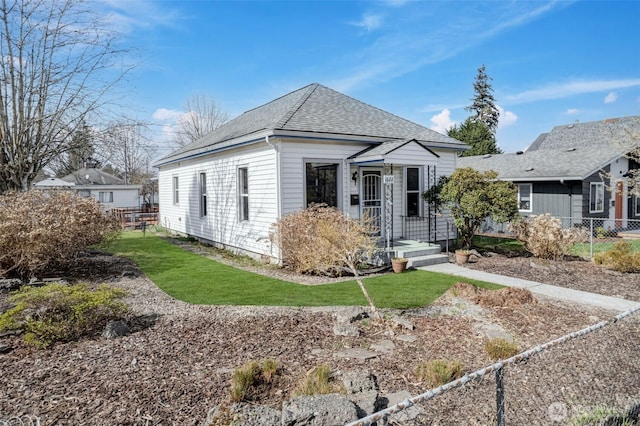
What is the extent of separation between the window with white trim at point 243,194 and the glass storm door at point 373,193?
3.52 metres

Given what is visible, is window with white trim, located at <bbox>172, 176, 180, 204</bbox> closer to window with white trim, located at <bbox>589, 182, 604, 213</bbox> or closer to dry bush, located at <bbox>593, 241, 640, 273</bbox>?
dry bush, located at <bbox>593, 241, 640, 273</bbox>

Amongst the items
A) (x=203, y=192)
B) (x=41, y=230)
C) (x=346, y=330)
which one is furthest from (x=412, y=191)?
(x=41, y=230)

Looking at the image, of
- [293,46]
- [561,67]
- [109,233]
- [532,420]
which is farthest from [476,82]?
[532,420]

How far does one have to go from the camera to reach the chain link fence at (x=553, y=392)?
10.3 ft

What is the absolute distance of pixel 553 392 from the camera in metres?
3.62

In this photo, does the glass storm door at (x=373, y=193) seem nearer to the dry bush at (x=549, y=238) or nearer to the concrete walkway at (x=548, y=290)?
the concrete walkway at (x=548, y=290)

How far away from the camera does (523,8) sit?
418 inches

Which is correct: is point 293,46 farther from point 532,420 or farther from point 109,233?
point 532,420

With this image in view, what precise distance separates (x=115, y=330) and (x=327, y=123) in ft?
26.1

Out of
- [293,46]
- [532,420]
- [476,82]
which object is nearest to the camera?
[532,420]

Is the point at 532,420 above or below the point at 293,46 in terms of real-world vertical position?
below

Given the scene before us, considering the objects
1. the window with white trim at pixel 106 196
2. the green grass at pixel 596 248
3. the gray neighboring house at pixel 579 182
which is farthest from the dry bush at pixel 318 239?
the window with white trim at pixel 106 196

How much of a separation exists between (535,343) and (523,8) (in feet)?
31.7

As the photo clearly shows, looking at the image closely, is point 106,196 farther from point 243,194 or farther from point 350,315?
point 350,315
